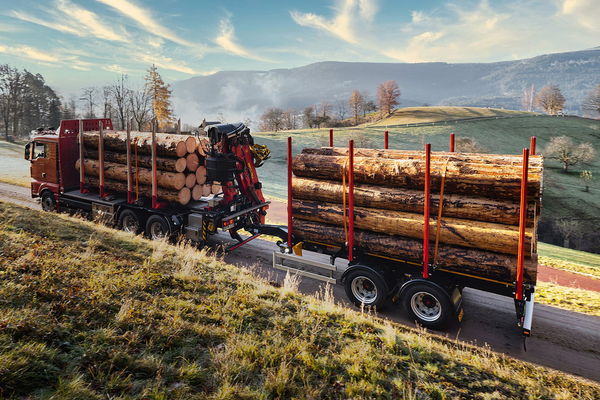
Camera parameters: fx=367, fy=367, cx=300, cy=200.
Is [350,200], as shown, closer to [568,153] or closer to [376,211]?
[376,211]

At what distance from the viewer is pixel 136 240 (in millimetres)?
10656

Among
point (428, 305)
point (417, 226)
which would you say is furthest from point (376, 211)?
point (428, 305)

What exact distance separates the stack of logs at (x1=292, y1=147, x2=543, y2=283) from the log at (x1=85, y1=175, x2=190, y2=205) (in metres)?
4.74

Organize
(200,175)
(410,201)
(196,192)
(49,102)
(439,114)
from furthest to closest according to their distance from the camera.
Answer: (439,114) → (49,102) → (200,175) → (196,192) → (410,201)

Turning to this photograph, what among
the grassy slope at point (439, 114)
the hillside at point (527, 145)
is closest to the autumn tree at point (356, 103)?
the grassy slope at point (439, 114)

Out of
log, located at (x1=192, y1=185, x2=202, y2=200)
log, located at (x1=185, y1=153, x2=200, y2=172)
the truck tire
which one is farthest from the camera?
the truck tire

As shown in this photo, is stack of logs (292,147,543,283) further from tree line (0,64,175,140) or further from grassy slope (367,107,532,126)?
grassy slope (367,107,532,126)

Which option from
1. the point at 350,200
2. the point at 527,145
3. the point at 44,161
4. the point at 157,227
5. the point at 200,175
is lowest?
the point at 157,227

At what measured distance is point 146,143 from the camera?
12656mm

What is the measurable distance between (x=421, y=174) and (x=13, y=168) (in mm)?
37508

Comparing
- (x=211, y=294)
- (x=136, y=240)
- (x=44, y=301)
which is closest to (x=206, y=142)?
(x=136, y=240)

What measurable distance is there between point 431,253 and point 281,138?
59005 millimetres

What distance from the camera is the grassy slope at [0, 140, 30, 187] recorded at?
1033 inches

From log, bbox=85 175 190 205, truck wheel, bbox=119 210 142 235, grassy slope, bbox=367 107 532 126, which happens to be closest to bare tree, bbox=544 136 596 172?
grassy slope, bbox=367 107 532 126
